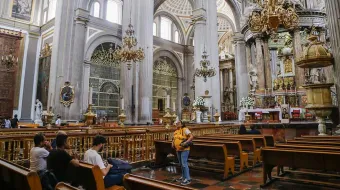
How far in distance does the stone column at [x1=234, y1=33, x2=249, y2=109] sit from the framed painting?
62.0ft

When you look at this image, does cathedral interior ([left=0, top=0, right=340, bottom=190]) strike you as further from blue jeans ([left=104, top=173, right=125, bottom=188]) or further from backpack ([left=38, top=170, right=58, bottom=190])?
backpack ([left=38, top=170, right=58, bottom=190])

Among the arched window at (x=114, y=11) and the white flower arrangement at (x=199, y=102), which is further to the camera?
the arched window at (x=114, y=11)

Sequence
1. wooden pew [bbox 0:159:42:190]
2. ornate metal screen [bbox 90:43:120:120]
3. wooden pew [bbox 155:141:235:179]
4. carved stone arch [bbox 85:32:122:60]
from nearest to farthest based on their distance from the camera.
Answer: wooden pew [bbox 0:159:42:190], wooden pew [bbox 155:141:235:179], carved stone arch [bbox 85:32:122:60], ornate metal screen [bbox 90:43:120:120]

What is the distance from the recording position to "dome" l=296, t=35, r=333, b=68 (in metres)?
7.19

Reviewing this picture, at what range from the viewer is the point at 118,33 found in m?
19.2

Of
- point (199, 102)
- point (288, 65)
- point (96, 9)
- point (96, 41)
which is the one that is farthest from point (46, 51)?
point (288, 65)

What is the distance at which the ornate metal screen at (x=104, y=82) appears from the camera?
17828mm

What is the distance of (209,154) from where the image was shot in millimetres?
4660

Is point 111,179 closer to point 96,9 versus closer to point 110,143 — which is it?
point 110,143

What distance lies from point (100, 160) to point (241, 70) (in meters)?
20.8

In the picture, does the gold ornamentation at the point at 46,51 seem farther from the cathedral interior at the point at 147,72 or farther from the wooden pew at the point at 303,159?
the wooden pew at the point at 303,159

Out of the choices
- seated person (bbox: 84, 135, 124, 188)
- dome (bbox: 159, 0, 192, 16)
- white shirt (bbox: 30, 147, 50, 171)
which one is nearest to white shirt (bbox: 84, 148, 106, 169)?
seated person (bbox: 84, 135, 124, 188)

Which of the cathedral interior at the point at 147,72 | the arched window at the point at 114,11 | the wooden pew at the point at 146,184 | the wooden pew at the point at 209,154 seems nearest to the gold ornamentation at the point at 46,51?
the cathedral interior at the point at 147,72

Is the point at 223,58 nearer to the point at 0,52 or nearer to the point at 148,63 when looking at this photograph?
the point at 148,63
